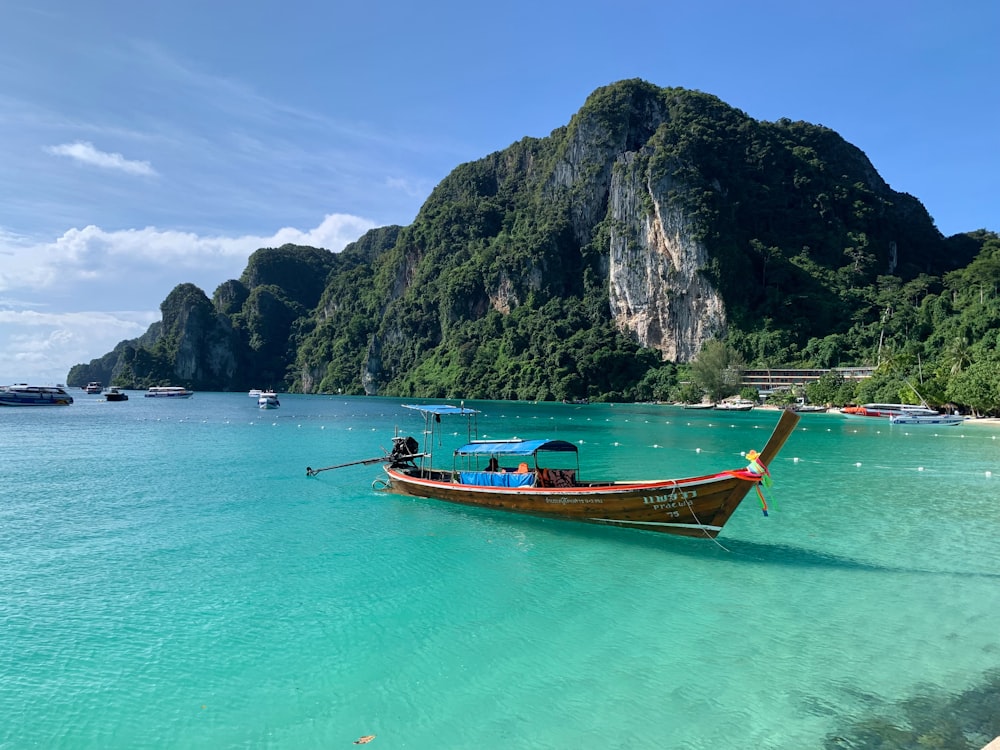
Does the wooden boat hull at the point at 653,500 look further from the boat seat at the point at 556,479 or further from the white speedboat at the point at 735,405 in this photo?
the white speedboat at the point at 735,405

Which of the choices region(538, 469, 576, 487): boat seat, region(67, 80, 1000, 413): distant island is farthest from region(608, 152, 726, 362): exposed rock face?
region(538, 469, 576, 487): boat seat

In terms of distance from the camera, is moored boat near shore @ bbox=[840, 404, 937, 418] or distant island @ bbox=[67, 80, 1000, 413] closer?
moored boat near shore @ bbox=[840, 404, 937, 418]

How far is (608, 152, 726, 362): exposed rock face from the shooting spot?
123 meters

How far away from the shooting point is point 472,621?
39.8 ft

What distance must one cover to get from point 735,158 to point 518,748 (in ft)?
535

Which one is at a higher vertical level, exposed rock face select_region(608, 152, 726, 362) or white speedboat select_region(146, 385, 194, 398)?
exposed rock face select_region(608, 152, 726, 362)

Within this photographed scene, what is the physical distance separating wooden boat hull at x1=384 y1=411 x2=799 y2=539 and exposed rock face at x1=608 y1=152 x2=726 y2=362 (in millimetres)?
110691

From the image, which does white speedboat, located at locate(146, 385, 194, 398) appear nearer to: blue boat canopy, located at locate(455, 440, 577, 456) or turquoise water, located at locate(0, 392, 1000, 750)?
turquoise water, located at locate(0, 392, 1000, 750)

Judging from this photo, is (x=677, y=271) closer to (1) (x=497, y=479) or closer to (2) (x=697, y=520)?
(1) (x=497, y=479)

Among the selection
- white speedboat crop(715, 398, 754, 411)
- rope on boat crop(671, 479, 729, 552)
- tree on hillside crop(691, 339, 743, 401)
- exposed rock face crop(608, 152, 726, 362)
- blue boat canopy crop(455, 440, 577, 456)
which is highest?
exposed rock face crop(608, 152, 726, 362)

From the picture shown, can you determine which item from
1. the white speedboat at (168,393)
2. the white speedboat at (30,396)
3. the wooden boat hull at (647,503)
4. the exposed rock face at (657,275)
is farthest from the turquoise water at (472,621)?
the white speedboat at (168,393)

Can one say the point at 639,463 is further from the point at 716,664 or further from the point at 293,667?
the point at 293,667

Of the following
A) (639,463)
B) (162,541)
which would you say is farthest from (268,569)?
(639,463)

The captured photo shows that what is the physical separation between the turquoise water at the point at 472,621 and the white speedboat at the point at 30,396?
89.4m
